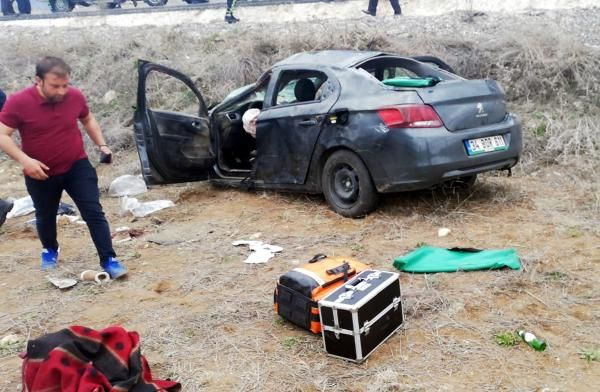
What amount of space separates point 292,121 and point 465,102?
1.70 meters

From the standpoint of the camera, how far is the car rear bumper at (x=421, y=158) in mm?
5047

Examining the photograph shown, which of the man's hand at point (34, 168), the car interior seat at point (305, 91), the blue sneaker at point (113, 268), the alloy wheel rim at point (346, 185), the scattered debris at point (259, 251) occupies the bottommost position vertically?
the scattered debris at point (259, 251)

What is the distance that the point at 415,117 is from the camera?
508 cm

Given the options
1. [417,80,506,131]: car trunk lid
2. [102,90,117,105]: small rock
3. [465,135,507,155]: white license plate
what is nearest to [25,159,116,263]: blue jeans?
[417,80,506,131]: car trunk lid

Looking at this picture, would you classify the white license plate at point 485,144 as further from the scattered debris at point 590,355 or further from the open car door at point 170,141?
the open car door at point 170,141

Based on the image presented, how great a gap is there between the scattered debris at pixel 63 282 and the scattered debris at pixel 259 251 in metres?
1.36

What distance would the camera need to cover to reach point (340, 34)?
9.94m

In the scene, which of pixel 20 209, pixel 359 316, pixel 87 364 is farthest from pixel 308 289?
pixel 20 209

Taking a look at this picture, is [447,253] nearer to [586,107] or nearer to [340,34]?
[586,107]

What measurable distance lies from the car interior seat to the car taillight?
1242mm

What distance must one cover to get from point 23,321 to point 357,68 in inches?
143

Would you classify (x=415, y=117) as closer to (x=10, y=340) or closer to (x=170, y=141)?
(x=170, y=141)

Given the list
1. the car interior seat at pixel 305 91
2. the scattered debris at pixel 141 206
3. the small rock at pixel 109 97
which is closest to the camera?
the car interior seat at pixel 305 91

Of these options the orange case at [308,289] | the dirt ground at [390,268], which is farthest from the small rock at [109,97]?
the orange case at [308,289]
